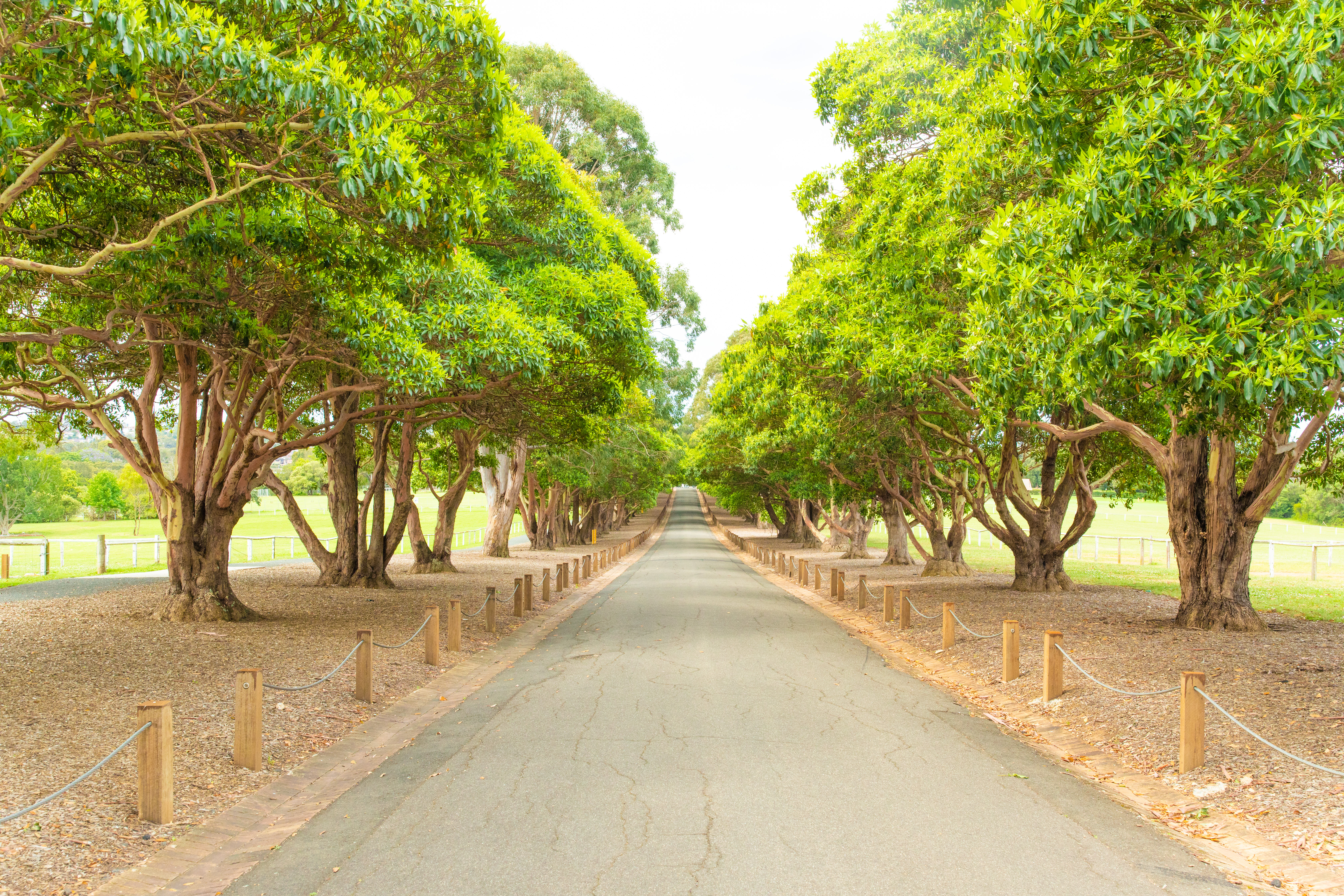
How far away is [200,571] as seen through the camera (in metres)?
13.5

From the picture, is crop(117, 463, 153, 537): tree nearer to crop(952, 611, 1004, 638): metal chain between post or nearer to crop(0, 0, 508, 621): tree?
crop(0, 0, 508, 621): tree

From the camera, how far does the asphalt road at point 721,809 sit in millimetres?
4656

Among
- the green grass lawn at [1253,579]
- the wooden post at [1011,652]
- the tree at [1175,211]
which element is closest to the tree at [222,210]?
the tree at [1175,211]

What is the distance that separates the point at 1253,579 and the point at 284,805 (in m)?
27.7

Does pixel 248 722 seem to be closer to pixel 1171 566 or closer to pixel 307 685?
pixel 307 685

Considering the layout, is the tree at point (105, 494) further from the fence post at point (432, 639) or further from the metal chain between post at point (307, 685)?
the metal chain between post at point (307, 685)

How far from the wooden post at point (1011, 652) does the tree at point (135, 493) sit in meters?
56.6

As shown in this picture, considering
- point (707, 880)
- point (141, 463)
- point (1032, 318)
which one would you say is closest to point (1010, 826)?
point (707, 880)

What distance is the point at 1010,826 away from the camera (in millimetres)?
5512

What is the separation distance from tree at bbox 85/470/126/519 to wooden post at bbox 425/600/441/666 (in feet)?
255

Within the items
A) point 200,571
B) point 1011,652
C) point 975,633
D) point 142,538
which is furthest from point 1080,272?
point 142,538

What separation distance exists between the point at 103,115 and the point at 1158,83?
9.44 m

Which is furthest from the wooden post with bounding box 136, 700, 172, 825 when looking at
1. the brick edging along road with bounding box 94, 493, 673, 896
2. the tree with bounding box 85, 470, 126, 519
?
the tree with bounding box 85, 470, 126, 519

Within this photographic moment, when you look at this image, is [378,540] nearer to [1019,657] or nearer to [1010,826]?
[1019,657]
